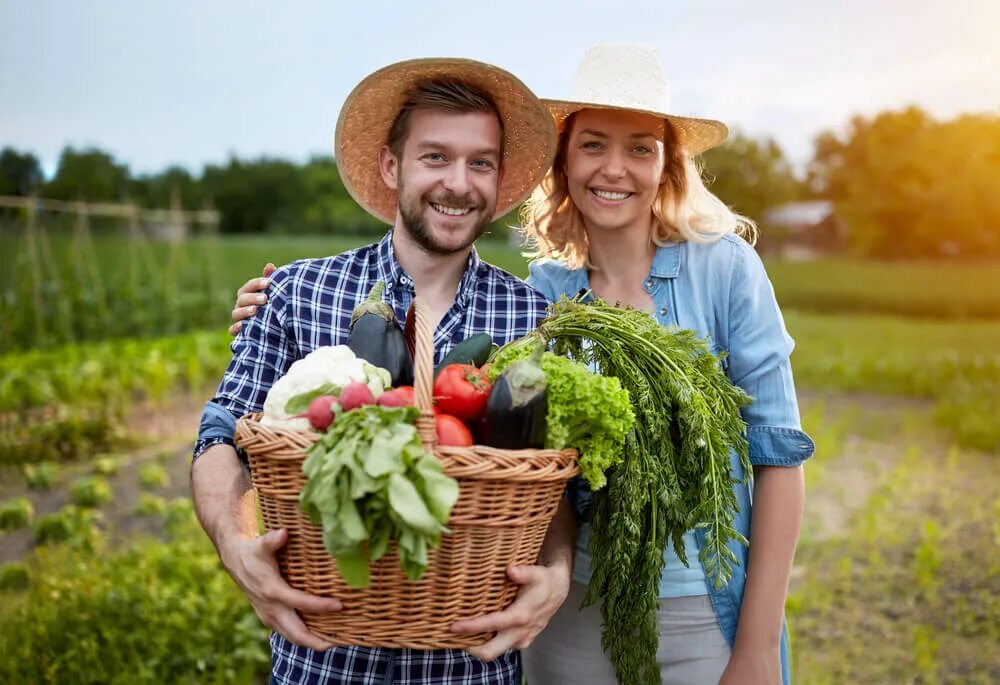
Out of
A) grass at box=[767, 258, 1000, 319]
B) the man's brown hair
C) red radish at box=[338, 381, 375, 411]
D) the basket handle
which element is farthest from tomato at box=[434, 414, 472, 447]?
grass at box=[767, 258, 1000, 319]

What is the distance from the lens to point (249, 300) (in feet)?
8.25

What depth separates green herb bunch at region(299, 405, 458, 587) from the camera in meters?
1.58

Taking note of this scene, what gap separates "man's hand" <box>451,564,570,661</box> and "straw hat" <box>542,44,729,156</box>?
4.59 ft

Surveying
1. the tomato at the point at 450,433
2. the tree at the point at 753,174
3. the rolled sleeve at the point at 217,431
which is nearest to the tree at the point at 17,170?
the rolled sleeve at the point at 217,431

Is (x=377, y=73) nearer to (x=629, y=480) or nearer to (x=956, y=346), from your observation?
(x=629, y=480)

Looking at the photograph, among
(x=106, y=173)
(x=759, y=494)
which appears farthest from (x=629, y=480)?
(x=106, y=173)

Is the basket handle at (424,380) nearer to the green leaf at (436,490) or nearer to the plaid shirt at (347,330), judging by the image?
the green leaf at (436,490)

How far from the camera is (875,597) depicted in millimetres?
5785

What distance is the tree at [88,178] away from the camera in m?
17.5

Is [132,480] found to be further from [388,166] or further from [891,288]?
[891,288]

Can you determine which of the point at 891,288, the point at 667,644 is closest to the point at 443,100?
the point at 667,644

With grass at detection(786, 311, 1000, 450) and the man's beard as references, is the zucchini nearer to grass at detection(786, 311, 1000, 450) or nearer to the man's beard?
the man's beard

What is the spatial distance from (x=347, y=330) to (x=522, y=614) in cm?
90

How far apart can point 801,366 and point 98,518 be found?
972 cm
